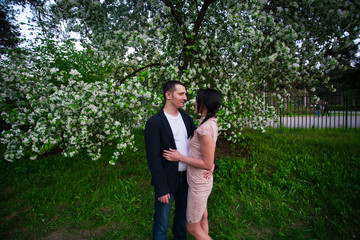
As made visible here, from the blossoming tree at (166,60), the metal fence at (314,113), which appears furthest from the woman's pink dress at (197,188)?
the metal fence at (314,113)

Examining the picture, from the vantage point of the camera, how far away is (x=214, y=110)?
6.41 ft

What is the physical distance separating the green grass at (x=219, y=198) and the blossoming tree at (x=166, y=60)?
863mm

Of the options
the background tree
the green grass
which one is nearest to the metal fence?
the green grass

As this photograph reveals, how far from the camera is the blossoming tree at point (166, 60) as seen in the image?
409 centimetres

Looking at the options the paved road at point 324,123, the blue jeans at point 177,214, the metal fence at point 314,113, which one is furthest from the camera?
the paved road at point 324,123

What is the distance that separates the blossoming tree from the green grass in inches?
34.0

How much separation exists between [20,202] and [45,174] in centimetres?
138

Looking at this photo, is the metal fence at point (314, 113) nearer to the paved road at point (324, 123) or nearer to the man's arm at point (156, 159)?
the paved road at point (324, 123)

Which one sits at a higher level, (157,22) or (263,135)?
(157,22)

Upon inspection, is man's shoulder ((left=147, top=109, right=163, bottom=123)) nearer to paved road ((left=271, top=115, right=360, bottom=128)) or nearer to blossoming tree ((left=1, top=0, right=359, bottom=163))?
blossoming tree ((left=1, top=0, right=359, bottom=163))

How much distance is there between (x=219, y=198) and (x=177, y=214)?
174 cm

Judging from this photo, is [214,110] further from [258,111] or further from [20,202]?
[20,202]

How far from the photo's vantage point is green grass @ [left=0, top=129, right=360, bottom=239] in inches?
118

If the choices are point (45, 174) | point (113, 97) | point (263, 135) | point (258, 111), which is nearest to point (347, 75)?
point (263, 135)
